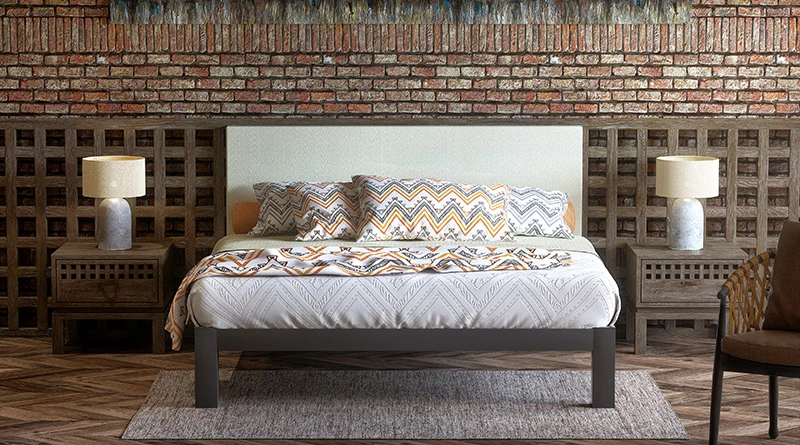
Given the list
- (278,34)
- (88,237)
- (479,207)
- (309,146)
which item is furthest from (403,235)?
(88,237)

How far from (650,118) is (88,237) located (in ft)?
10.8

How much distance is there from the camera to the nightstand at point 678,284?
578cm

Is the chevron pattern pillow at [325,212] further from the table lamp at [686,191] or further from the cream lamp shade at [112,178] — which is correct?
the table lamp at [686,191]

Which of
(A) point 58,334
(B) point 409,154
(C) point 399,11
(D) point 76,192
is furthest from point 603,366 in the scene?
(D) point 76,192

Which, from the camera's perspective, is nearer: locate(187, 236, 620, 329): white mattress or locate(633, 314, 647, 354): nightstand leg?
locate(187, 236, 620, 329): white mattress

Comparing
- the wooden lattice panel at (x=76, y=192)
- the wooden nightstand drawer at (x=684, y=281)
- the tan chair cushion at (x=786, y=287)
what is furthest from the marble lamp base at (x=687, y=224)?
the wooden lattice panel at (x=76, y=192)

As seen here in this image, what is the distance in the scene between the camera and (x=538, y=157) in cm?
632

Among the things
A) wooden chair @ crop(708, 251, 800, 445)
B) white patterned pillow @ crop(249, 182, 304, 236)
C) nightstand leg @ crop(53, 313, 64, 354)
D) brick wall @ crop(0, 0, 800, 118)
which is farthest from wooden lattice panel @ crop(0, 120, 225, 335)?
wooden chair @ crop(708, 251, 800, 445)

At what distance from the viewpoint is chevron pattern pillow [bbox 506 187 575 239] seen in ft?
19.6

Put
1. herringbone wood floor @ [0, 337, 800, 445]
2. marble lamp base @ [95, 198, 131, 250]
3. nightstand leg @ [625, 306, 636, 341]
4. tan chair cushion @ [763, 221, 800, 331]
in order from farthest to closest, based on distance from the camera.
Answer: nightstand leg @ [625, 306, 636, 341] < marble lamp base @ [95, 198, 131, 250] < herringbone wood floor @ [0, 337, 800, 445] < tan chair cushion @ [763, 221, 800, 331]

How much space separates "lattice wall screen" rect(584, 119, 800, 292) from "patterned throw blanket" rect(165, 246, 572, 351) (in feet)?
3.70

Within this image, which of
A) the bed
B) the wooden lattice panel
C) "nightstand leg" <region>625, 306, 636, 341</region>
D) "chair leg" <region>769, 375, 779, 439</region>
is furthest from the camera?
the wooden lattice panel

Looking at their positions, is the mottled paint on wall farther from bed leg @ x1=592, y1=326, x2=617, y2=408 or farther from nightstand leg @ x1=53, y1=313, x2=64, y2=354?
bed leg @ x1=592, y1=326, x2=617, y2=408

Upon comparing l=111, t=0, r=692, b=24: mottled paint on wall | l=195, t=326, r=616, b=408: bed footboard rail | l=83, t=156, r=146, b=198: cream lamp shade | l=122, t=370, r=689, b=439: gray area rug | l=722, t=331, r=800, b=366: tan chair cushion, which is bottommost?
l=122, t=370, r=689, b=439: gray area rug
